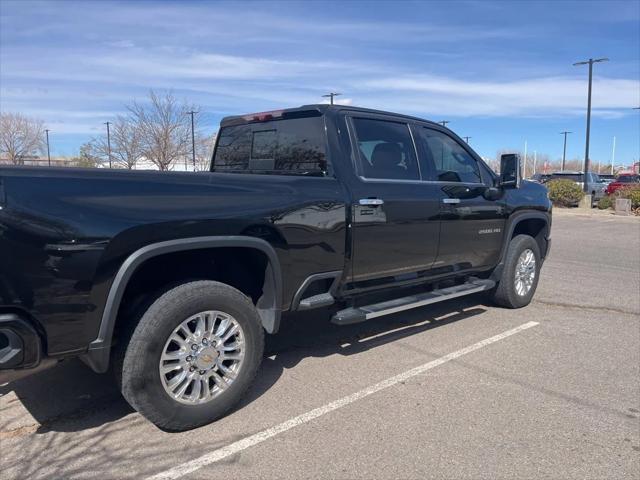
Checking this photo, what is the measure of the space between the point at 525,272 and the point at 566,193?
20.7 m

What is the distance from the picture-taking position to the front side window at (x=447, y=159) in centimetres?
510

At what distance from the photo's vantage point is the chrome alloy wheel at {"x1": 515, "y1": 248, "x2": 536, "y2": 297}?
20.4ft

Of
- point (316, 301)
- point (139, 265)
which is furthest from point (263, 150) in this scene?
point (139, 265)

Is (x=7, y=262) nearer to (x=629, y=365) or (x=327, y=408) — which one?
(x=327, y=408)

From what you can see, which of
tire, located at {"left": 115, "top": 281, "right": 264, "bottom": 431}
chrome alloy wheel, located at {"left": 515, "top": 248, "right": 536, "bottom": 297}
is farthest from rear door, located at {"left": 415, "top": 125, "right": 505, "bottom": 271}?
tire, located at {"left": 115, "top": 281, "right": 264, "bottom": 431}

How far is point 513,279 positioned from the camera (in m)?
6.10

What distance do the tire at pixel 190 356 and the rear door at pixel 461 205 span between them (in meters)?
2.30

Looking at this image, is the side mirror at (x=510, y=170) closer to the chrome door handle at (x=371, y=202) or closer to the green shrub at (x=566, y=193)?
the chrome door handle at (x=371, y=202)

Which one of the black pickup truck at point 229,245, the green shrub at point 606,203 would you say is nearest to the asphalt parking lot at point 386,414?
the black pickup truck at point 229,245

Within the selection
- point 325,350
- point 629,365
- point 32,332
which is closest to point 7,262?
point 32,332

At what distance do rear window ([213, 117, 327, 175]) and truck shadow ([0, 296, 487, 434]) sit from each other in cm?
160

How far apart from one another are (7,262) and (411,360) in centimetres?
315

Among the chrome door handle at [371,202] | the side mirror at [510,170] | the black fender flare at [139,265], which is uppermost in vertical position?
the side mirror at [510,170]

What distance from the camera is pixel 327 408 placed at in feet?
12.1
